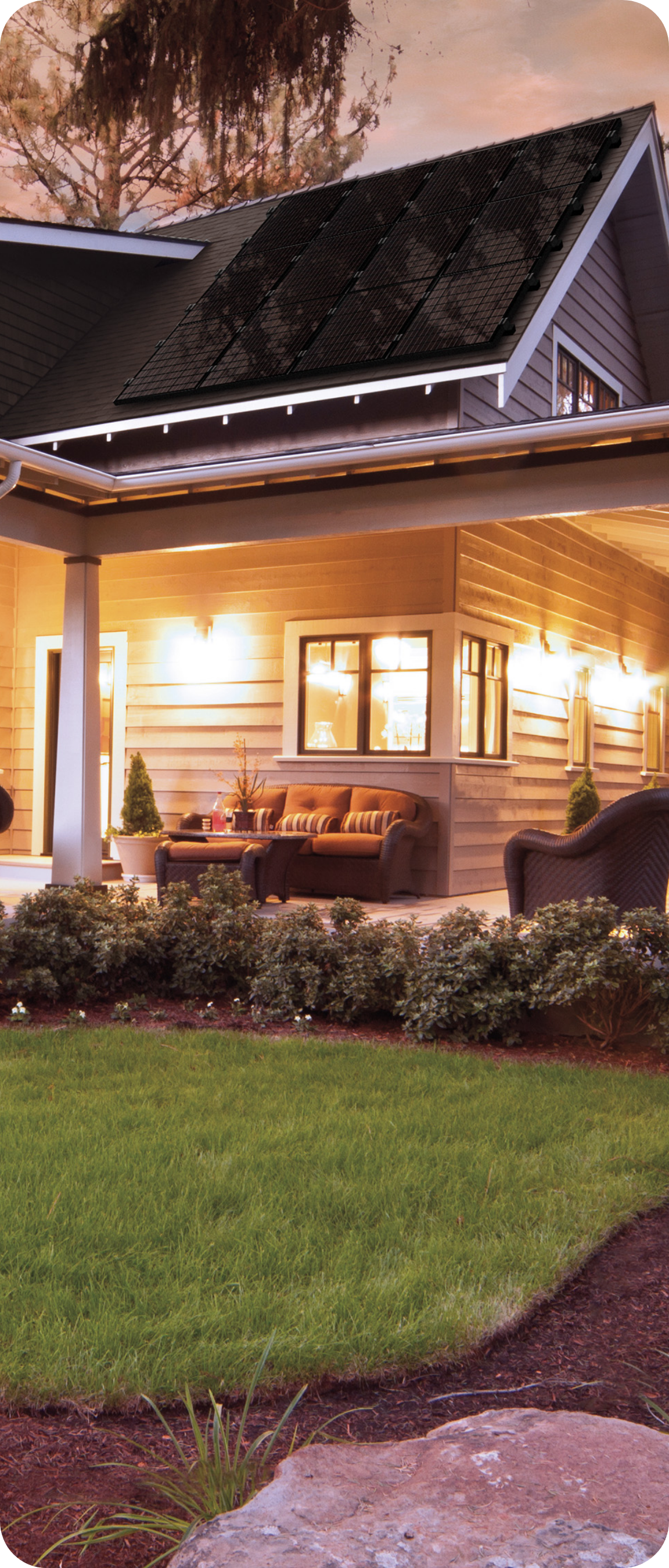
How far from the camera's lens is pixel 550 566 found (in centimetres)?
1120

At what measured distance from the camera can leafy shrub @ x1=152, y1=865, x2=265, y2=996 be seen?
5.41m

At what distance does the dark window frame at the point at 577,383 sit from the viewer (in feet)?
33.9

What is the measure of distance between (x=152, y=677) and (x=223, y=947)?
5.70 metres

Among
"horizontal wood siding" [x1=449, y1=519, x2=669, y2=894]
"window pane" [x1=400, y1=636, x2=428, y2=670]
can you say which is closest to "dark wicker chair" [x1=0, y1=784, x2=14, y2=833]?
"horizontal wood siding" [x1=449, y1=519, x2=669, y2=894]

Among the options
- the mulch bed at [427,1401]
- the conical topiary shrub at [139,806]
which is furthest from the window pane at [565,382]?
the mulch bed at [427,1401]

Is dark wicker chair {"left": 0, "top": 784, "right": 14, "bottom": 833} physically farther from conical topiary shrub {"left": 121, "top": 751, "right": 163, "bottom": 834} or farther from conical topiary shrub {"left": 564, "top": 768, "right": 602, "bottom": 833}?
conical topiary shrub {"left": 564, "top": 768, "right": 602, "bottom": 833}

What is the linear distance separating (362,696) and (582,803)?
2.41 meters

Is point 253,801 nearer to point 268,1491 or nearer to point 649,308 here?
point 649,308

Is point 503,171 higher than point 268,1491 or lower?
higher

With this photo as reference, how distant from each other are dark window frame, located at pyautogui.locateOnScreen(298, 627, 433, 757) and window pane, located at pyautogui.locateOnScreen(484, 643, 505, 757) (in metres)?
0.85

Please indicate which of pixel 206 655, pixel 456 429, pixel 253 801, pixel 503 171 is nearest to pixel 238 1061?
pixel 456 429

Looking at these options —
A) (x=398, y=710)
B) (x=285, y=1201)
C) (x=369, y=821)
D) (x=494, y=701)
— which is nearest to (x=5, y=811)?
(x=369, y=821)

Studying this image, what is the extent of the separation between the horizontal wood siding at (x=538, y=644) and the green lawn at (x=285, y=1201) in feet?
17.1

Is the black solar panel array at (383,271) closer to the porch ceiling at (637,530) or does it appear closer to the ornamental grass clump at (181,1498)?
the porch ceiling at (637,530)
